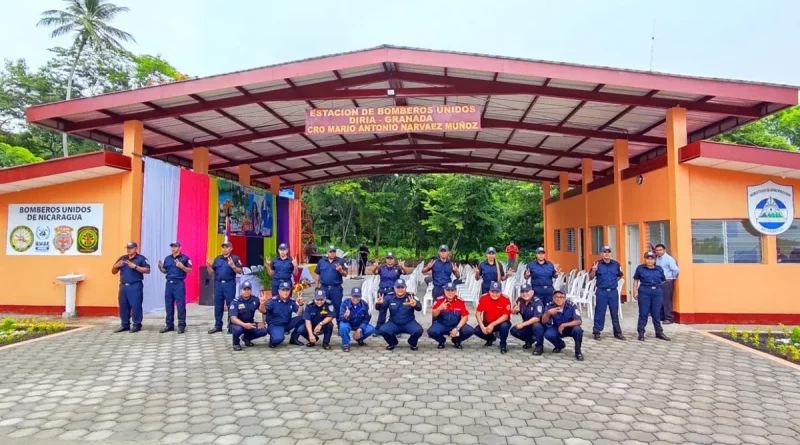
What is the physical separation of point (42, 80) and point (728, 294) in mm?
29420

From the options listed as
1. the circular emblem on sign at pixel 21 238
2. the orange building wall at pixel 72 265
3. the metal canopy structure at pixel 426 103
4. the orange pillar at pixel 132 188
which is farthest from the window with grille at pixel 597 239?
the circular emblem on sign at pixel 21 238

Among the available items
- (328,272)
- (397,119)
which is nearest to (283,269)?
(328,272)

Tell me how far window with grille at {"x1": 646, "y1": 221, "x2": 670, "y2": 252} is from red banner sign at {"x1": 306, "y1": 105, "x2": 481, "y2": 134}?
427cm

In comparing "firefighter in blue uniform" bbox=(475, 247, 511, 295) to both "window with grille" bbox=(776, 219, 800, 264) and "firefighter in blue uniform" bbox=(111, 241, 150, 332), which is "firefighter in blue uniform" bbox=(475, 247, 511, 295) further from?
"firefighter in blue uniform" bbox=(111, 241, 150, 332)

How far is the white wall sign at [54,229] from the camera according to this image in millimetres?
9234

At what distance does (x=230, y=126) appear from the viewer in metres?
11.0

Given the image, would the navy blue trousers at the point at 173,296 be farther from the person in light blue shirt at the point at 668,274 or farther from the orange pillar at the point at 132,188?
the person in light blue shirt at the point at 668,274

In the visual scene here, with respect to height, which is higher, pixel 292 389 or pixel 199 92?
pixel 199 92

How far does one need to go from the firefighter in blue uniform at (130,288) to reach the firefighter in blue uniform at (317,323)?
2.90 meters

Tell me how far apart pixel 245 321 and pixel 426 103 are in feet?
20.4

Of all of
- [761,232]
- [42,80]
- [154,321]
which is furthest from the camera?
[42,80]

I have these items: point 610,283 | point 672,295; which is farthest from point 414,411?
point 672,295

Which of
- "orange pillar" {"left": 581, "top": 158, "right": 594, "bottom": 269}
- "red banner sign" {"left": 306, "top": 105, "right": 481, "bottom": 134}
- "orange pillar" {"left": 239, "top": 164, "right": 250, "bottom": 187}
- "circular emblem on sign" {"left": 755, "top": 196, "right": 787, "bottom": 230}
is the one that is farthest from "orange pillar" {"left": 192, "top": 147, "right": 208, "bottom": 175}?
"circular emblem on sign" {"left": 755, "top": 196, "right": 787, "bottom": 230}

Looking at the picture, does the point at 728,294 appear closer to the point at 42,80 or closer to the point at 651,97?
the point at 651,97
